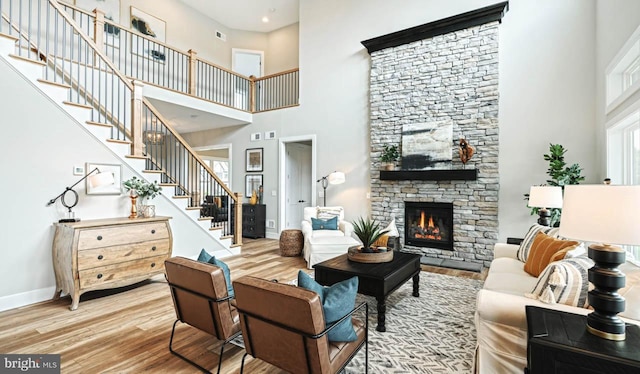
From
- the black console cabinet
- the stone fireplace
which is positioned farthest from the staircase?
the stone fireplace

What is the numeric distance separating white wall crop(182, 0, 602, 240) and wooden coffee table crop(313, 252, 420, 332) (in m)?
2.46

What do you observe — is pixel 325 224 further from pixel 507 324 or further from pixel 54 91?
pixel 54 91

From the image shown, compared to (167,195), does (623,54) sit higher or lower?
higher

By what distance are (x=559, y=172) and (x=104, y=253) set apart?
5.85 meters

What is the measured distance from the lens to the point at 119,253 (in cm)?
345

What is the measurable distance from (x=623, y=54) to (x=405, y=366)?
3775mm

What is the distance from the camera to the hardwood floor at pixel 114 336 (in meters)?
2.15

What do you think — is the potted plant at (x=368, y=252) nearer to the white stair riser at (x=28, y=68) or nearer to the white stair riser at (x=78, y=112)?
the white stair riser at (x=78, y=112)

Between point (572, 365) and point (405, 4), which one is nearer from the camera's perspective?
point (572, 365)

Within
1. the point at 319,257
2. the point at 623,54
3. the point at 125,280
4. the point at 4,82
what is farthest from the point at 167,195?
the point at 623,54

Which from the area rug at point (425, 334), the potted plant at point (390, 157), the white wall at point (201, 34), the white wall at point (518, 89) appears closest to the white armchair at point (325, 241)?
the white wall at point (518, 89)

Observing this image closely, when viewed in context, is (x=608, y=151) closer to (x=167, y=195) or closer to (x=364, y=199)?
(x=364, y=199)

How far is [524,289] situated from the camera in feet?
7.78

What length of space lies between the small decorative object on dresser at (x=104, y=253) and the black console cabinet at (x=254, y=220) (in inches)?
130
